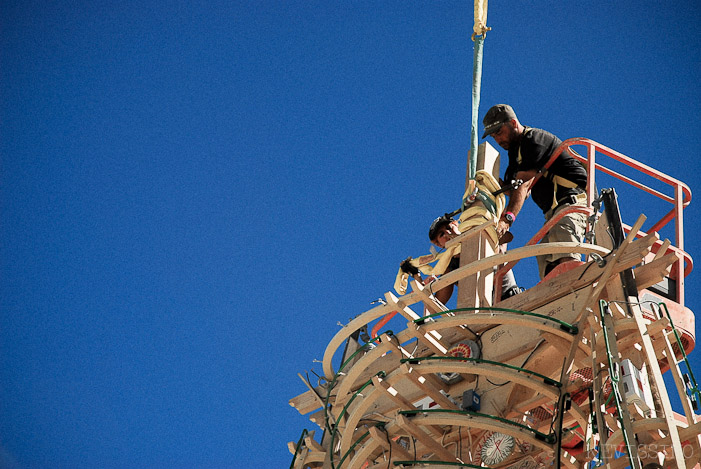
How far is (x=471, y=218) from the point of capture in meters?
11.4

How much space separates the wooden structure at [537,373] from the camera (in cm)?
724

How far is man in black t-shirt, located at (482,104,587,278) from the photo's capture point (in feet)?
36.5

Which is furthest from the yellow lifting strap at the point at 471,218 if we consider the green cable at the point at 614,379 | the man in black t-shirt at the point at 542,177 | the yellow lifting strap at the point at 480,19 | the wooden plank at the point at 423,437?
the yellow lifting strap at the point at 480,19

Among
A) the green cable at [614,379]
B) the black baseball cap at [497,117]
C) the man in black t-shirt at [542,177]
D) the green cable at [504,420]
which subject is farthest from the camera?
the black baseball cap at [497,117]

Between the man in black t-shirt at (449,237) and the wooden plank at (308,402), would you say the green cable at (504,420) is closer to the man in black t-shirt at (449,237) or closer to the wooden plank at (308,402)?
the wooden plank at (308,402)

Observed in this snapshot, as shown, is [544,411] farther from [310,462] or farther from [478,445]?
[310,462]

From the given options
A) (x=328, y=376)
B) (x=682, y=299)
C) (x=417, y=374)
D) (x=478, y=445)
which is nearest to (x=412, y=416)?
(x=417, y=374)

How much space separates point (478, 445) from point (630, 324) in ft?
7.09

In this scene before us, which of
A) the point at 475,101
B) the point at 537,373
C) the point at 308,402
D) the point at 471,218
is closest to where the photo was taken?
the point at 537,373

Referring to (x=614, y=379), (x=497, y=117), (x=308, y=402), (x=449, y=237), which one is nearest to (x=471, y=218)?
(x=449, y=237)

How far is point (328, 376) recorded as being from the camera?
1055 cm

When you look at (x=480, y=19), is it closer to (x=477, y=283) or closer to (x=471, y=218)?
(x=471, y=218)

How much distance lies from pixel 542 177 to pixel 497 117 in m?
1.02

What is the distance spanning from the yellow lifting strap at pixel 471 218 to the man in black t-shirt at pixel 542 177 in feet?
0.49
